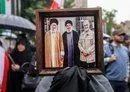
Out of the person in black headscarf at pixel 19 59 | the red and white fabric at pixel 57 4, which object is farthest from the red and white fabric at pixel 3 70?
the red and white fabric at pixel 57 4

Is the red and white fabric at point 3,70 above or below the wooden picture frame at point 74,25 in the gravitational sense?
below

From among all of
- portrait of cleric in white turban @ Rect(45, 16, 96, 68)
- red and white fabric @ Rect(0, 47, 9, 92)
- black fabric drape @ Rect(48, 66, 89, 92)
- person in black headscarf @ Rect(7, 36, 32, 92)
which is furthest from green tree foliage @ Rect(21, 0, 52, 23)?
black fabric drape @ Rect(48, 66, 89, 92)

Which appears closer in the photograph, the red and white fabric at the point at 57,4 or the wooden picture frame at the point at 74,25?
the wooden picture frame at the point at 74,25

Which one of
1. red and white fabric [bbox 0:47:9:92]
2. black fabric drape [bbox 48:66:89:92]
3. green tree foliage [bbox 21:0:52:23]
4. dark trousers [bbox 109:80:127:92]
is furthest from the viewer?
green tree foliage [bbox 21:0:52:23]

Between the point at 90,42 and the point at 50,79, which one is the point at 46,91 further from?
the point at 90,42

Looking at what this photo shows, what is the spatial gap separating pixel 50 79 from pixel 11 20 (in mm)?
8800

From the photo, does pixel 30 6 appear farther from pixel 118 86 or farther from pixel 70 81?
pixel 70 81

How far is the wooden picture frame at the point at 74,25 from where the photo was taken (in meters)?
4.81

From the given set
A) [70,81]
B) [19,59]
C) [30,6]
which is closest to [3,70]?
[70,81]

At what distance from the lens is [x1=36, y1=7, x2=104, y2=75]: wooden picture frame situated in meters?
4.81

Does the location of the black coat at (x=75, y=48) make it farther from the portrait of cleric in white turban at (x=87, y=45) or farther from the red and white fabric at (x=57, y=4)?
the red and white fabric at (x=57, y=4)

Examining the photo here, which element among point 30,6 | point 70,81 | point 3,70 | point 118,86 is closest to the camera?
point 70,81

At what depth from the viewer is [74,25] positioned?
4914 millimetres

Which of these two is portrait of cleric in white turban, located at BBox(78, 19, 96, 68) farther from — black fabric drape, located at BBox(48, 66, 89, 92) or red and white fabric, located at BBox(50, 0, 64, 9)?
red and white fabric, located at BBox(50, 0, 64, 9)
